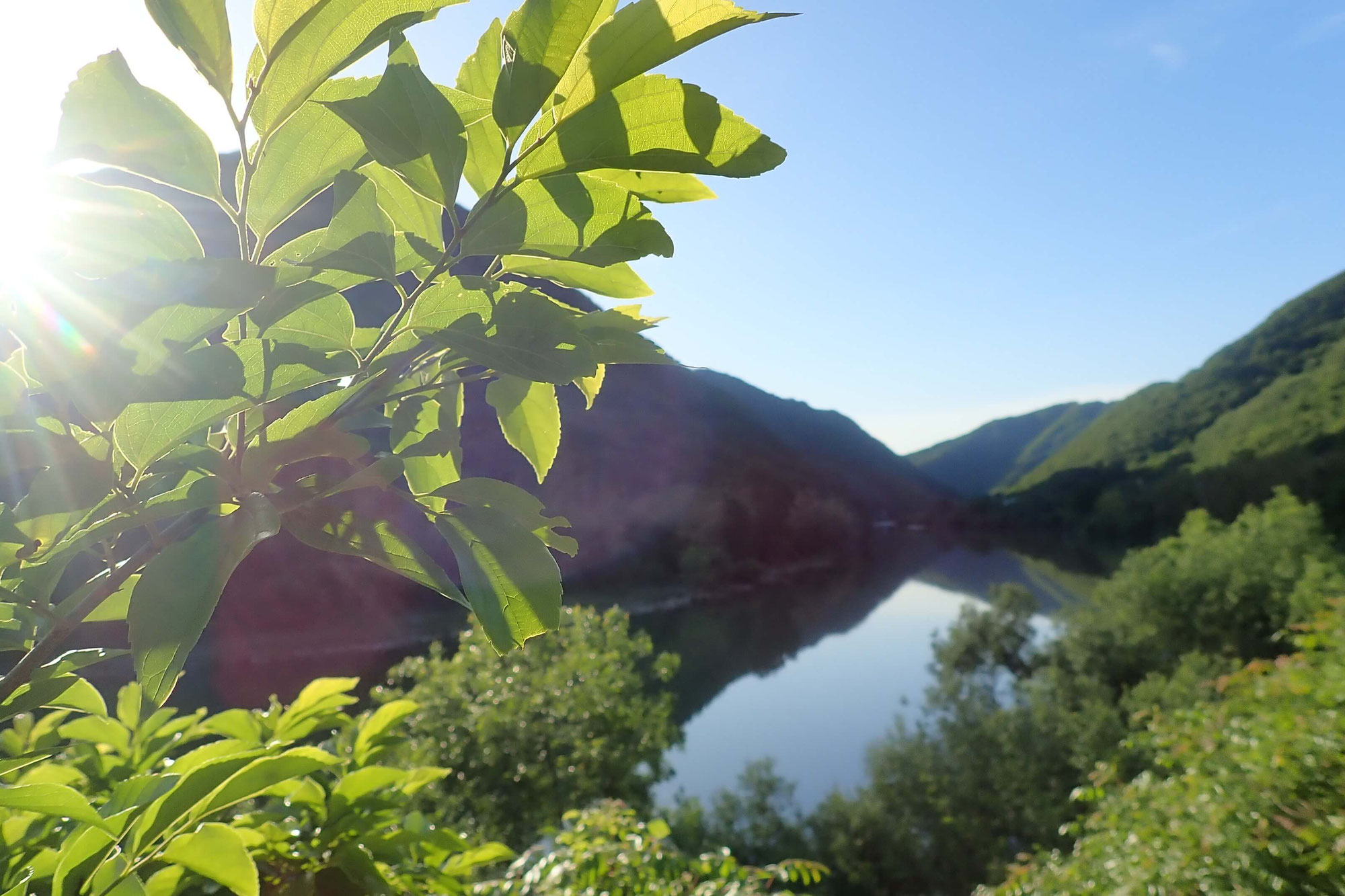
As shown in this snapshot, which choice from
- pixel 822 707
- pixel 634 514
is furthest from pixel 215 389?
pixel 634 514

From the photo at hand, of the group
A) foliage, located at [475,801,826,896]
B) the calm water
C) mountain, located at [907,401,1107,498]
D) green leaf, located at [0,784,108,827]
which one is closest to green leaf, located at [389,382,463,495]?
green leaf, located at [0,784,108,827]

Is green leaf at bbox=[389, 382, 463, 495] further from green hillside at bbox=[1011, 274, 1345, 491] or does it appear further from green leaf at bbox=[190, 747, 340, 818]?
green hillside at bbox=[1011, 274, 1345, 491]

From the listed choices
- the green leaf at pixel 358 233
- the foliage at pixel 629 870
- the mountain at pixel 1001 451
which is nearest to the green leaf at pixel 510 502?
the green leaf at pixel 358 233

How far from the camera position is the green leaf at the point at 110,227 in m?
0.30

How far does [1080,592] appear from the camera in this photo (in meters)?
30.4

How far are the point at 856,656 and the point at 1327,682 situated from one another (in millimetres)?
24828

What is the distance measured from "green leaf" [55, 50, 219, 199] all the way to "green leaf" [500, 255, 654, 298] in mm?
153

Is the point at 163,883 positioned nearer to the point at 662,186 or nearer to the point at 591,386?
the point at 591,386

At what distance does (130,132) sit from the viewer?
32cm

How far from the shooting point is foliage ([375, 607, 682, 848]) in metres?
4.34

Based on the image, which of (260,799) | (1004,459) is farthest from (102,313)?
(1004,459)

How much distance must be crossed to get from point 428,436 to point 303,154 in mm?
183

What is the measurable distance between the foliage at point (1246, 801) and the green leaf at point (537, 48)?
2167 mm

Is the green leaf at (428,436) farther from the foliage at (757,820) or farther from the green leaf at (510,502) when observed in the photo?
the foliage at (757,820)
